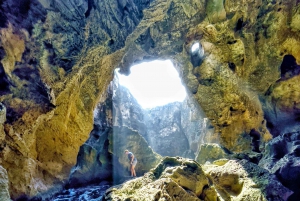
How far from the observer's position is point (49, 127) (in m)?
9.61

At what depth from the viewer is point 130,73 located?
1233 cm

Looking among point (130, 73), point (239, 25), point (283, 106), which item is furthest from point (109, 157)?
point (239, 25)

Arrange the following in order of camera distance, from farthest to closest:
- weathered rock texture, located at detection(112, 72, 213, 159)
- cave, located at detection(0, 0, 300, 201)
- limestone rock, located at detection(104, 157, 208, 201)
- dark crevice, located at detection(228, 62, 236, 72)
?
weathered rock texture, located at detection(112, 72, 213, 159)
dark crevice, located at detection(228, 62, 236, 72)
cave, located at detection(0, 0, 300, 201)
limestone rock, located at detection(104, 157, 208, 201)

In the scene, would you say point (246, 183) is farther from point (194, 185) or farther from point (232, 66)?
point (232, 66)

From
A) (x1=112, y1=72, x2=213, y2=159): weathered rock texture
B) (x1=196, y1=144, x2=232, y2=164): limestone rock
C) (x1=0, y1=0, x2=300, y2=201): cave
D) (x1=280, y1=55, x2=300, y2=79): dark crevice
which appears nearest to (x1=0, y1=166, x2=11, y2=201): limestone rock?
(x1=0, y1=0, x2=300, y2=201): cave

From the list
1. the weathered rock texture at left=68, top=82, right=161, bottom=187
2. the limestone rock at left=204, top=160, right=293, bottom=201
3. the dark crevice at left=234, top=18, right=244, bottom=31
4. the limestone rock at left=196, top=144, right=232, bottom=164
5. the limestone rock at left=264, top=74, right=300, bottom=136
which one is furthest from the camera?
the limestone rock at left=196, top=144, right=232, bottom=164

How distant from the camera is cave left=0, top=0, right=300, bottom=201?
502cm

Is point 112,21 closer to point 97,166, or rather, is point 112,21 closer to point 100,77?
point 100,77

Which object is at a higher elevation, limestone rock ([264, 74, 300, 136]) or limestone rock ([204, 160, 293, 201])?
limestone rock ([264, 74, 300, 136])

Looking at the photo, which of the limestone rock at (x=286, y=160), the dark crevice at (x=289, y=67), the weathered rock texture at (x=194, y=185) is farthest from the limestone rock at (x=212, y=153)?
the weathered rock texture at (x=194, y=185)

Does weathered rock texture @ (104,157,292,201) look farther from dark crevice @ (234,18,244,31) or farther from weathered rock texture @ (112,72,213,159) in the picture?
weathered rock texture @ (112,72,213,159)

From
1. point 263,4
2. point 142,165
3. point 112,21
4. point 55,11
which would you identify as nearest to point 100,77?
point 112,21

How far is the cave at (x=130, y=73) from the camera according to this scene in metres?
5.02

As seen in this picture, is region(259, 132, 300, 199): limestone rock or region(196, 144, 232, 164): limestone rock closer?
region(259, 132, 300, 199): limestone rock
